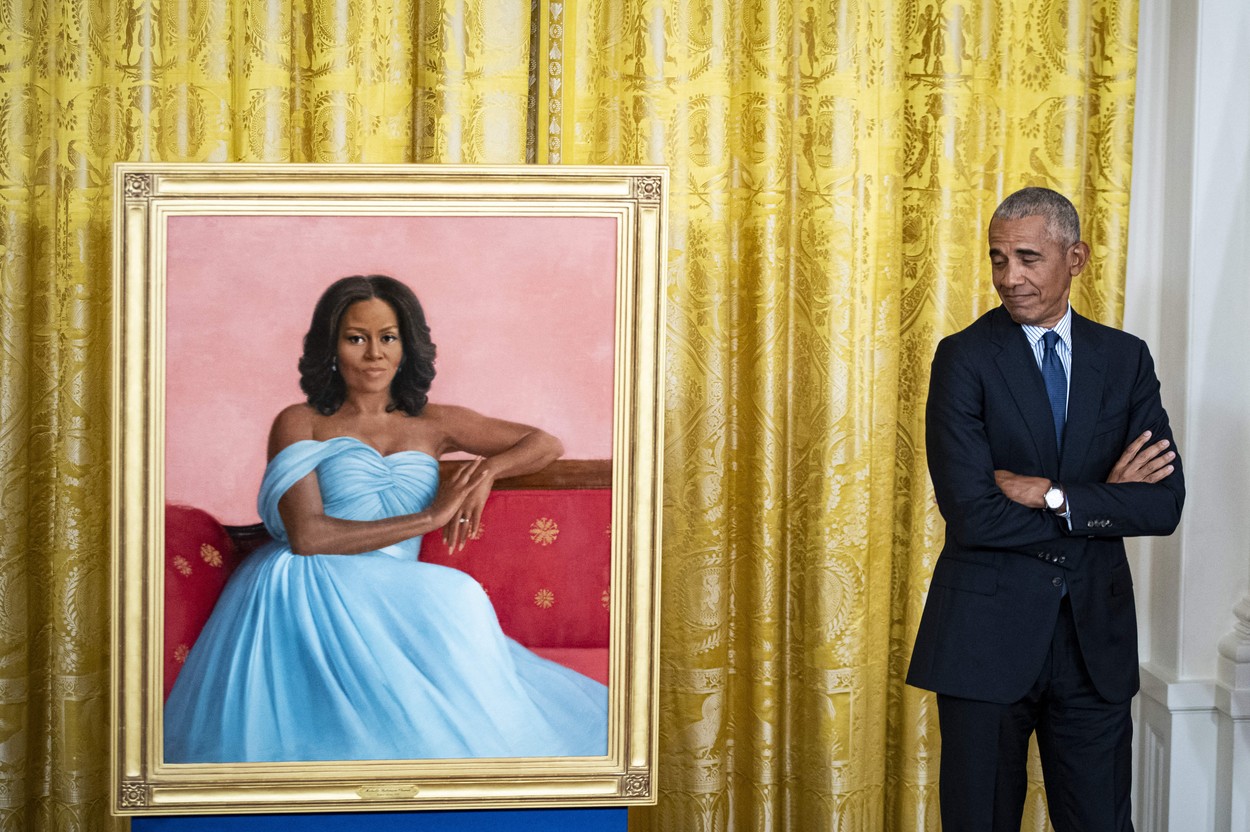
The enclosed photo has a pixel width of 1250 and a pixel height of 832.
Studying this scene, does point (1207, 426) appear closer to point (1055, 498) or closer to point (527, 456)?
point (1055, 498)

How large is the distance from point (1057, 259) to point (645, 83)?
1301 mm

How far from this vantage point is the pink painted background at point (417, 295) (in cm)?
231

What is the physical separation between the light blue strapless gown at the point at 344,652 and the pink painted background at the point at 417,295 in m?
0.14

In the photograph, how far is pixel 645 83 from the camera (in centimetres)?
315

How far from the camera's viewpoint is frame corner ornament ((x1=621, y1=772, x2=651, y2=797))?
2.38 m

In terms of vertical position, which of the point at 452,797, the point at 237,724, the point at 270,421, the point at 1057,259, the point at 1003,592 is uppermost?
the point at 1057,259

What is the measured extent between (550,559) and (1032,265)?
120 centimetres

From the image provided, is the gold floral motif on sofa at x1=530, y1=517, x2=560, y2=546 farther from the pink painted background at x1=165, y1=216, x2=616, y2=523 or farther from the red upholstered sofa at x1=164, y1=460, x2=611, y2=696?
the pink painted background at x1=165, y1=216, x2=616, y2=523

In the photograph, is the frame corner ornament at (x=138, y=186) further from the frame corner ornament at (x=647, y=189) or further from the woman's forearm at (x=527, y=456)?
the frame corner ornament at (x=647, y=189)

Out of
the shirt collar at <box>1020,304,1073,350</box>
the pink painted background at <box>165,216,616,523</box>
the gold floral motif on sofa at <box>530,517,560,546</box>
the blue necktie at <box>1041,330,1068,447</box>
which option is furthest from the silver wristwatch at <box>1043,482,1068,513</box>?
the gold floral motif on sofa at <box>530,517,560,546</box>

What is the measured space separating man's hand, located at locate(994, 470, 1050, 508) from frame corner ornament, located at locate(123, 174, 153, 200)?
1.86m

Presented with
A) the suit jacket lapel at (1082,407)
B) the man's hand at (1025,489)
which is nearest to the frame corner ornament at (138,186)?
the man's hand at (1025,489)

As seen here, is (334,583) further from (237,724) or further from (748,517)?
(748,517)

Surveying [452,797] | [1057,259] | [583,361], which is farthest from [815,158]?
[452,797]
